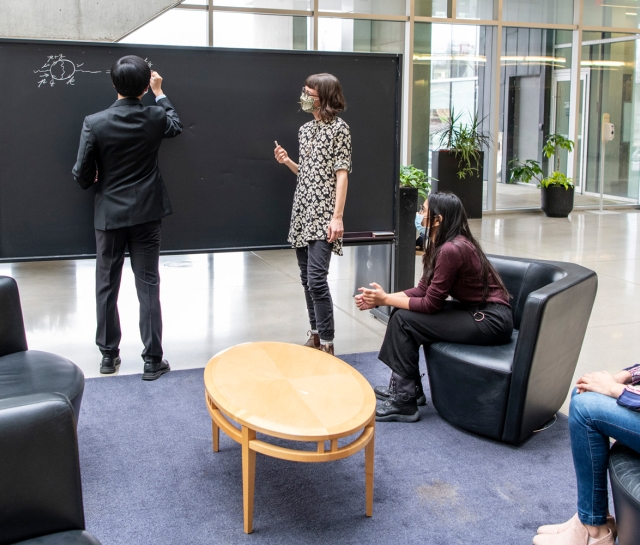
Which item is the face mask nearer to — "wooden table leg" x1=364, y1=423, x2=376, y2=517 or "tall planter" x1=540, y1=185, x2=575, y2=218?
"wooden table leg" x1=364, y1=423, x2=376, y2=517

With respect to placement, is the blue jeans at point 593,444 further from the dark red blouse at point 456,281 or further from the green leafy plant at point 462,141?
the green leafy plant at point 462,141

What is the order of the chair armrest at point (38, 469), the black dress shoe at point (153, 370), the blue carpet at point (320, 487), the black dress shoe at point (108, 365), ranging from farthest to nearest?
the black dress shoe at point (108, 365) → the black dress shoe at point (153, 370) → the blue carpet at point (320, 487) → the chair armrest at point (38, 469)

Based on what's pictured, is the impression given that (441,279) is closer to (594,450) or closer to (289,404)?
(289,404)

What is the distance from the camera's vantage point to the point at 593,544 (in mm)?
2576

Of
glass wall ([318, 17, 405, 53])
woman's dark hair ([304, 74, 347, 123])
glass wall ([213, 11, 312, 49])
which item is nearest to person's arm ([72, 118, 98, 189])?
woman's dark hair ([304, 74, 347, 123])

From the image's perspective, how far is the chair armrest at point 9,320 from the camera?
3461mm

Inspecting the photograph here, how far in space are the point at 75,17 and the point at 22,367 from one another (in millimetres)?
3910

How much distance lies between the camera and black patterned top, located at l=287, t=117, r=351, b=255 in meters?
4.52

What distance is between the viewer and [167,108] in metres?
4.46

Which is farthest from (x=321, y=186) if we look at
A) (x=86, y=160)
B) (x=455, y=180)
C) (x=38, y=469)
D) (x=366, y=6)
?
(x=455, y=180)

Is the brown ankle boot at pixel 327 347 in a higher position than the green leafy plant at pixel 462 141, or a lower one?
lower

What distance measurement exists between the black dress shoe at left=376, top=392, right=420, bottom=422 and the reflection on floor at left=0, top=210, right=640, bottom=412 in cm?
127

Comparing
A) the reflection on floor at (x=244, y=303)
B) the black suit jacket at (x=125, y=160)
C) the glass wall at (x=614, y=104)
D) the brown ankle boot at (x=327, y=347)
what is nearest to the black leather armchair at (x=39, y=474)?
the black suit jacket at (x=125, y=160)

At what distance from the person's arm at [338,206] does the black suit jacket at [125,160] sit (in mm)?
1007
